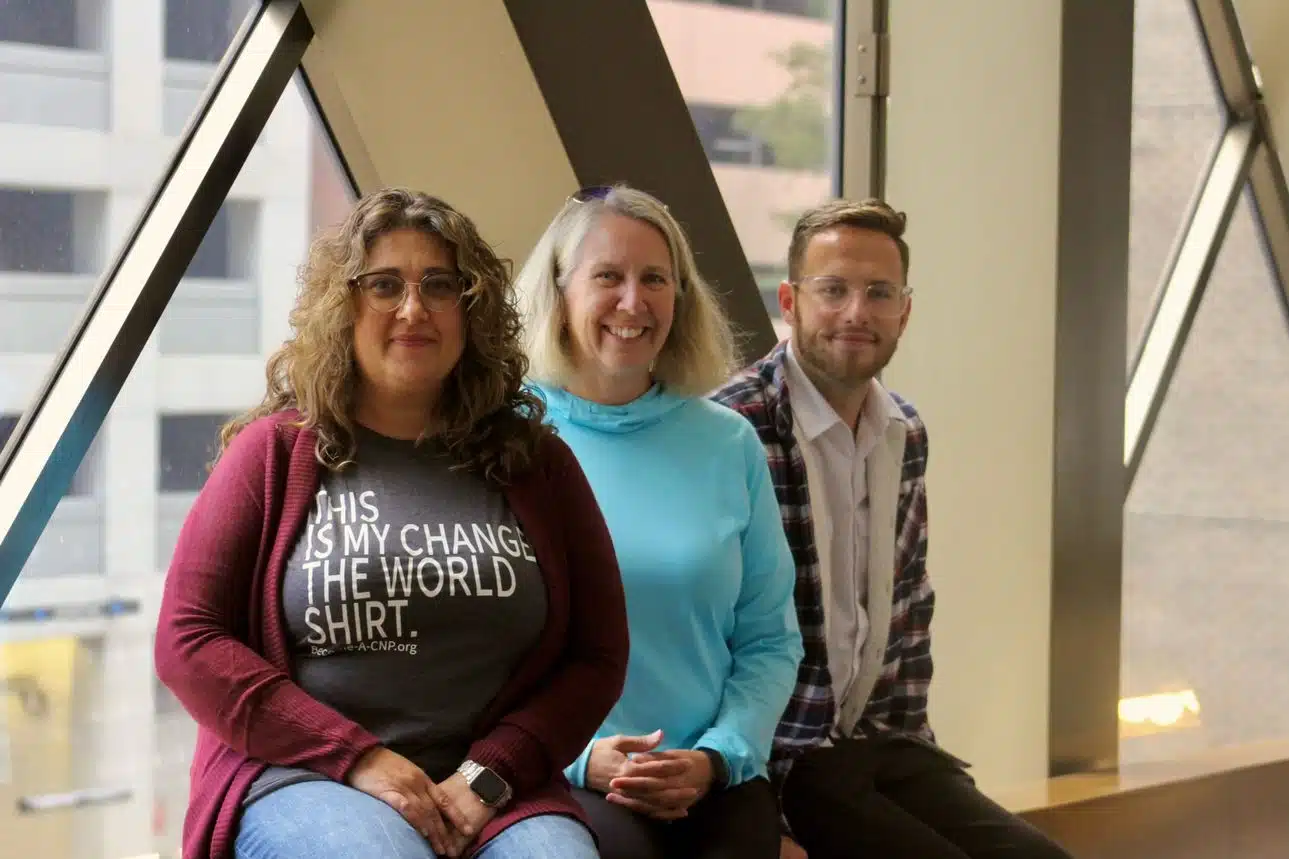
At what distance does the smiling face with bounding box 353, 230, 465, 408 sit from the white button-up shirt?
811mm

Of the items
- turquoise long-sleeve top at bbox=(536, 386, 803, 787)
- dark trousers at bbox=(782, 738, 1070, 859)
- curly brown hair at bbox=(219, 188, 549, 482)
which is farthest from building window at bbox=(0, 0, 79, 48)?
dark trousers at bbox=(782, 738, 1070, 859)

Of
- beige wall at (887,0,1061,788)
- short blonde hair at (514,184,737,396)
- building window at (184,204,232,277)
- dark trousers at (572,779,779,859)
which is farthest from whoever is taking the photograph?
beige wall at (887,0,1061,788)

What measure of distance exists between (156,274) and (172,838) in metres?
1.08

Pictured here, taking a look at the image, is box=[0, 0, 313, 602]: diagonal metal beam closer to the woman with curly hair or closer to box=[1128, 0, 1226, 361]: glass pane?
the woman with curly hair

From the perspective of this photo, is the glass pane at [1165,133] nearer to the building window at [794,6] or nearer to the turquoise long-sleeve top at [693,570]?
the building window at [794,6]

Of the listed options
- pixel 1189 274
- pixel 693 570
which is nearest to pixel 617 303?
pixel 693 570

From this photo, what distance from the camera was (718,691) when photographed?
2.38 metres

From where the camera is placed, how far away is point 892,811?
2.53 metres

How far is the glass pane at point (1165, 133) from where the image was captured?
4.59 meters

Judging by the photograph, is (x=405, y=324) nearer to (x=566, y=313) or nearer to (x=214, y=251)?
(x=566, y=313)

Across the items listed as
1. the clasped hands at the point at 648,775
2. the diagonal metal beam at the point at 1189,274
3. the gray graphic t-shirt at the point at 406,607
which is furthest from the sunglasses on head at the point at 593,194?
the diagonal metal beam at the point at 1189,274

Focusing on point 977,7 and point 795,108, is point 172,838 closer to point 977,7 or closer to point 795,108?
point 795,108

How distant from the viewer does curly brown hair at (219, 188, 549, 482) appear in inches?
81.0

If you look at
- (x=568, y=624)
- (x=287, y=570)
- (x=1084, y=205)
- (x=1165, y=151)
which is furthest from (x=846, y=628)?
(x=1165, y=151)
